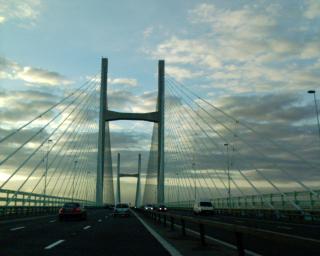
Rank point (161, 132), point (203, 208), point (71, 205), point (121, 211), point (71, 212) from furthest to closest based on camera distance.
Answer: point (161, 132) < point (203, 208) < point (121, 211) < point (71, 205) < point (71, 212)

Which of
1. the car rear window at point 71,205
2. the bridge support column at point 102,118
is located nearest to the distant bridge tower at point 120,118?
the bridge support column at point 102,118

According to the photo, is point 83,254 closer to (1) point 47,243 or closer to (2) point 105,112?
(1) point 47,243

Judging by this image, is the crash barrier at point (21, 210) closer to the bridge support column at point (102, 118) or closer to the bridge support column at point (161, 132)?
the bridge support column at point (102, 118)

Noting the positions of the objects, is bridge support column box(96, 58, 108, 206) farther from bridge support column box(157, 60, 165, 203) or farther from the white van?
the white van

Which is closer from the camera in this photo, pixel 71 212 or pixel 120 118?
pixel 71 212

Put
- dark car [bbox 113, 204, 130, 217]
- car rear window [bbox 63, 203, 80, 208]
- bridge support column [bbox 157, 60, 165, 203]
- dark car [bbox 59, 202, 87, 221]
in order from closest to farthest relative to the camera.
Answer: dark car [bbox 59, 202, 87, 221], car rear window [bbox 63, 203, 80, 208], dark car [bbox 113, 204, 130, 217], bridge support column [bbox 157, 60, 165, 203]

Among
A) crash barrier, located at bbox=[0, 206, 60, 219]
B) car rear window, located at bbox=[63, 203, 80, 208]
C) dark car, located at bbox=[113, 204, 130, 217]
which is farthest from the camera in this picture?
dark car, located at bbox=[113, 204, 130, 217]

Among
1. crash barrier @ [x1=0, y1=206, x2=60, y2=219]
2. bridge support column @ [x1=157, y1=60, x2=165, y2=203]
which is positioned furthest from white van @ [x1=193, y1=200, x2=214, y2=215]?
crash barrier @ [x1=0, y1=206, x2=60, y2=219]

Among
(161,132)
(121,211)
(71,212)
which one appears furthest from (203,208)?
(71,212)

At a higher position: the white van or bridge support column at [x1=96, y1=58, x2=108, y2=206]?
bridge support column at [x1=96, y1=58, x2=108, y2=206]

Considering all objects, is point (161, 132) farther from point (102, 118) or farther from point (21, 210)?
point (21, 210)

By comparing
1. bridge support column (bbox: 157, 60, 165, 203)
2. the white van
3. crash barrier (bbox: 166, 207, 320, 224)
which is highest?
bridge support column (bbox: 157, 60, 165, 203)

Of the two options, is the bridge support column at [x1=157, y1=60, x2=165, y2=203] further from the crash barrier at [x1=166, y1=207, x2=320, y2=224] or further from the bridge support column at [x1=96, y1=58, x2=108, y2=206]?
the crash barrier at [x1=166, y1=207, x2=320, y2=224]

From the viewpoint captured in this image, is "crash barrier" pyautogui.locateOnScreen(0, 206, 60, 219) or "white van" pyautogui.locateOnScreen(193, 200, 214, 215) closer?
"crash barrier" pyautogui.locateOnScreen(0, 206, 60, 219)
